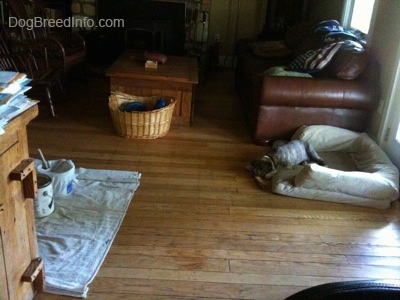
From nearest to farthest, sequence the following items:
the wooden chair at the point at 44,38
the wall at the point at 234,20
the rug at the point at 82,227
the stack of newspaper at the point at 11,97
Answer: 1. the stack of newspaper at the point at 11,97
2. the rug at the point at 82,227
3. the wooden chair at the point at 44,38
4. the wall at the point at 234,20

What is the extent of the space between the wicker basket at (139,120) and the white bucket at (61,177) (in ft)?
2.75

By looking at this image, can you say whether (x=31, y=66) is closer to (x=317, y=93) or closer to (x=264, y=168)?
(x=264, y=168)

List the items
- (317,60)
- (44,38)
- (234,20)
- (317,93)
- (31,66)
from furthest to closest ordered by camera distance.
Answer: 1. (234,20)
2. (44,38)
3. (31,66)
4. (317,60)
5. (317,93)

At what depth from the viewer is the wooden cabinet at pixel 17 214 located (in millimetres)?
1295

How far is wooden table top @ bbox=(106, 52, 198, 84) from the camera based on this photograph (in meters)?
3.44

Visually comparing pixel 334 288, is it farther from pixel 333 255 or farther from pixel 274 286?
pixel 333 255

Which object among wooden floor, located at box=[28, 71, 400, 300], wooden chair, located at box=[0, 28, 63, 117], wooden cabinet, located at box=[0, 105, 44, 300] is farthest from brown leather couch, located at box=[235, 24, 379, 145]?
wooden cabinet, located at box=[0, 105, 44, 300]

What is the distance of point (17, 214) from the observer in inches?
55.2

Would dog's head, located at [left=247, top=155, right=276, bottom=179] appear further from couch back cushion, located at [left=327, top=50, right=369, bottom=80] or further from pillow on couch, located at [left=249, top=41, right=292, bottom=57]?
pillow on couch, located at [left=249, top=41, right=292, bottom=57]

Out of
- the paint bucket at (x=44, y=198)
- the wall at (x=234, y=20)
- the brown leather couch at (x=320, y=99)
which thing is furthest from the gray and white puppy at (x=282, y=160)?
the wall at (x=234, y=20)

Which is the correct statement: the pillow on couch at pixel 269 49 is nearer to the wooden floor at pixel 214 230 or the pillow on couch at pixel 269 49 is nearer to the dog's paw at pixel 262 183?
the wooden floor at pixel 214 230

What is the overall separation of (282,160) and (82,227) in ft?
4.51

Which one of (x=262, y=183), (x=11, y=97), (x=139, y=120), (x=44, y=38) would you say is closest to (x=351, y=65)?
(x=262, y=183)

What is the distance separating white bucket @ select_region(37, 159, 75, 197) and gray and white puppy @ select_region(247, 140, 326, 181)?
1.18 meters
